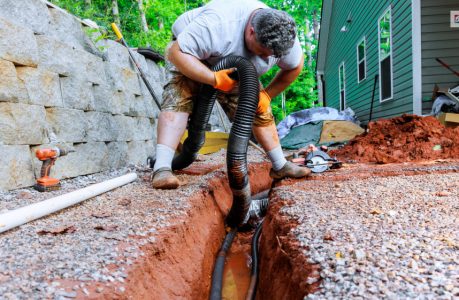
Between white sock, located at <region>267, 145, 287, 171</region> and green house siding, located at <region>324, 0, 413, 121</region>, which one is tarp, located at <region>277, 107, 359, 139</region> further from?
white sock, located at <region>267, 145, 287, 171</region>

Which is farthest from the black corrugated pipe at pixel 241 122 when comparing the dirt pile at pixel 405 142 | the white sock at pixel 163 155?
the dirt pile at pixel 405 142

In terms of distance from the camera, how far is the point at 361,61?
9000 millimetres

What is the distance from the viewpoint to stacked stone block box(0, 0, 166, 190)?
9.78ft

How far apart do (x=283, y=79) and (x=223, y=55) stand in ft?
2.44

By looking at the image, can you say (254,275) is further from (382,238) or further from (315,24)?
(315,24)

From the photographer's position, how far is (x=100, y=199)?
100 inches

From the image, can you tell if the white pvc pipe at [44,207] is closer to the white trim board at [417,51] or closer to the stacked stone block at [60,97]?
the stacked stone block at [60,97]

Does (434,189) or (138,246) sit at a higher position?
(434,189)

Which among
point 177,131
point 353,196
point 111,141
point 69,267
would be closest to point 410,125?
point 353,196

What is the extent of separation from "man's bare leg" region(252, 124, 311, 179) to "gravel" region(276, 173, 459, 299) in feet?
2.29

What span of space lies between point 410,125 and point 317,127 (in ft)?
12.2

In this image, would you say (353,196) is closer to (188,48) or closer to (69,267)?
(188,48)

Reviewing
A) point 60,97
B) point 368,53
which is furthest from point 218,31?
point 368,53

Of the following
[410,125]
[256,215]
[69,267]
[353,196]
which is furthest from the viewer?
[410,125]
